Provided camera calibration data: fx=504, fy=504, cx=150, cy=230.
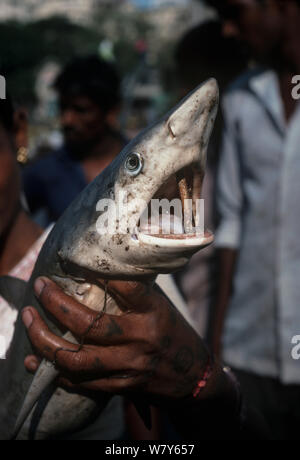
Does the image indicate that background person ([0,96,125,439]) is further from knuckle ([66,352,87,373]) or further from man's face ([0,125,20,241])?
knuckle ([66,352,87,373])

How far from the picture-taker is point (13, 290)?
156cm

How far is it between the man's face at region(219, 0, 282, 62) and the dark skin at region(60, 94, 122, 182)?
1485 mm

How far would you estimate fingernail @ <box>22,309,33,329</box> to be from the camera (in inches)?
53.0

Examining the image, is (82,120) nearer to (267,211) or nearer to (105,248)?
(267,211)

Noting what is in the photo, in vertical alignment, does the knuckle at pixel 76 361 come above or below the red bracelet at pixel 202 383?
above

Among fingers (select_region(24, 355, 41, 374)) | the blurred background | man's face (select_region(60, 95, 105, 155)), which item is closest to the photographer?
fingers (select_region(24, 355, 41, 374))

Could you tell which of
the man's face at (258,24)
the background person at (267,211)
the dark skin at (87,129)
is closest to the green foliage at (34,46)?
the dark skin at (87,129)

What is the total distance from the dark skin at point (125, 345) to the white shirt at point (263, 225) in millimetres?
1373

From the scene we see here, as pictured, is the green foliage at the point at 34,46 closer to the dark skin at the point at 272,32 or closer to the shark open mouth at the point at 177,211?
the dark skin at the point at 272,32

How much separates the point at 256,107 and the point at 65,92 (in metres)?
1.91

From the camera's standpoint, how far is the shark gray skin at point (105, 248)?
3.79ft

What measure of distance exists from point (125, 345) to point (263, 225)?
1.63 m

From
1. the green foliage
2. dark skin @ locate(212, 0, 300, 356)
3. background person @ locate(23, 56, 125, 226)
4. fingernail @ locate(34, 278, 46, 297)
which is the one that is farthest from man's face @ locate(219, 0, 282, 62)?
the green foliage
